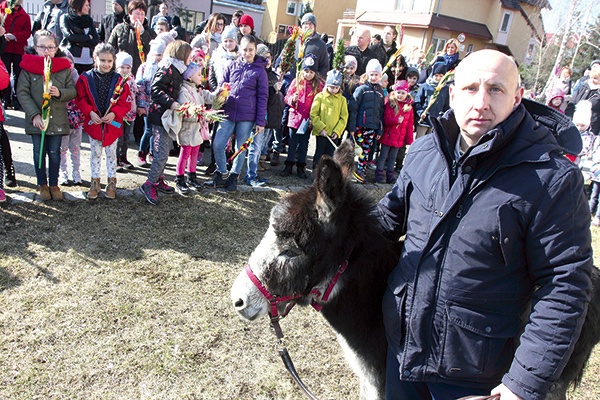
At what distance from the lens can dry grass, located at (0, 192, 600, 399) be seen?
3199 mm

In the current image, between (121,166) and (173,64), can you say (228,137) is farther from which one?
(121,166)

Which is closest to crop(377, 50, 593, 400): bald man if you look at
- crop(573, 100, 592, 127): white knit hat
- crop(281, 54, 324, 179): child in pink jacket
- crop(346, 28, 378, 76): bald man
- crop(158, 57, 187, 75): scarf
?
crop(158, 57, 187, 75): scarf

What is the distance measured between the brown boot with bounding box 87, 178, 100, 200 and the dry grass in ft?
0.72

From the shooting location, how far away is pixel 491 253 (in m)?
1.68

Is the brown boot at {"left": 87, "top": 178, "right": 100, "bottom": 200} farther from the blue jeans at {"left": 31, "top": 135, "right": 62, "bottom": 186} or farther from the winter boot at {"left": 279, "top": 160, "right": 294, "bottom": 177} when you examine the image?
the winter boot at {"left": 279, "top": 160, "right": 294, "bottom": 177}

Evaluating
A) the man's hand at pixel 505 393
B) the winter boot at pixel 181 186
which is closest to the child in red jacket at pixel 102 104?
the winter boot at pixel 181 186

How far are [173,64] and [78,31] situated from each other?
3.24 m

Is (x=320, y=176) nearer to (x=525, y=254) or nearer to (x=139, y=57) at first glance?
(x=525, y=254)

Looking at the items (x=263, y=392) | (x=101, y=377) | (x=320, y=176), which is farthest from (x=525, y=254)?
(x=101, y=377)

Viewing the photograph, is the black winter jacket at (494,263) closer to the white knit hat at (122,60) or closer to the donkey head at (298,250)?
the donkey head at (298,250)

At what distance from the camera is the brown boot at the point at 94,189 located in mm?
5770

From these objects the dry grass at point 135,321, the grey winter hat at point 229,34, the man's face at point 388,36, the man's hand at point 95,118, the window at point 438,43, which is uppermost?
the window at point 438,43

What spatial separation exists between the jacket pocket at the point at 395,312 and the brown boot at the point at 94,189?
4.96 m

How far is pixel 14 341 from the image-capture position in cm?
339
